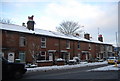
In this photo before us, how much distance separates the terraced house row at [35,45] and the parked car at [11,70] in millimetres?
12548

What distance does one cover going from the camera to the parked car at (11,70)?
14.0m

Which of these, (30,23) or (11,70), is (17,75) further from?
(30,23)

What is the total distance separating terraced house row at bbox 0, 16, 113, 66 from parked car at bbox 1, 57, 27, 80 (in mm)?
12548

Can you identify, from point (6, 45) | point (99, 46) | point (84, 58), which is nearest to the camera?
point (6, 45)

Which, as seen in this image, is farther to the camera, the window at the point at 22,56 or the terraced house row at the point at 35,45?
the window at the point at 22,56

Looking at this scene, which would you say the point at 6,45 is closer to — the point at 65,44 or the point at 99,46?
the point at 65,44

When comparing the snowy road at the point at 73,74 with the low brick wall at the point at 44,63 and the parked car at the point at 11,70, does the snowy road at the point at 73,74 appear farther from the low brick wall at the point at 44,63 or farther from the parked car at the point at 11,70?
the low brick wall at the point at 44,63

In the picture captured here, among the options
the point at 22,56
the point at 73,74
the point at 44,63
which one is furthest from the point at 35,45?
the point at 73,74

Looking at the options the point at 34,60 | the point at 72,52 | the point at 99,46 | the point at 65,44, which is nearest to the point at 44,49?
the point at 34,60

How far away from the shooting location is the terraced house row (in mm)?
28383

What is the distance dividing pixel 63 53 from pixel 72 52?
3.33 metres

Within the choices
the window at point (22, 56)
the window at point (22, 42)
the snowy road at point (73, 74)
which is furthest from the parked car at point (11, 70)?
the window at point (22, 42)

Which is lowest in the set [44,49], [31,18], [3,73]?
[3,73]

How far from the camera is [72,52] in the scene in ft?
138
